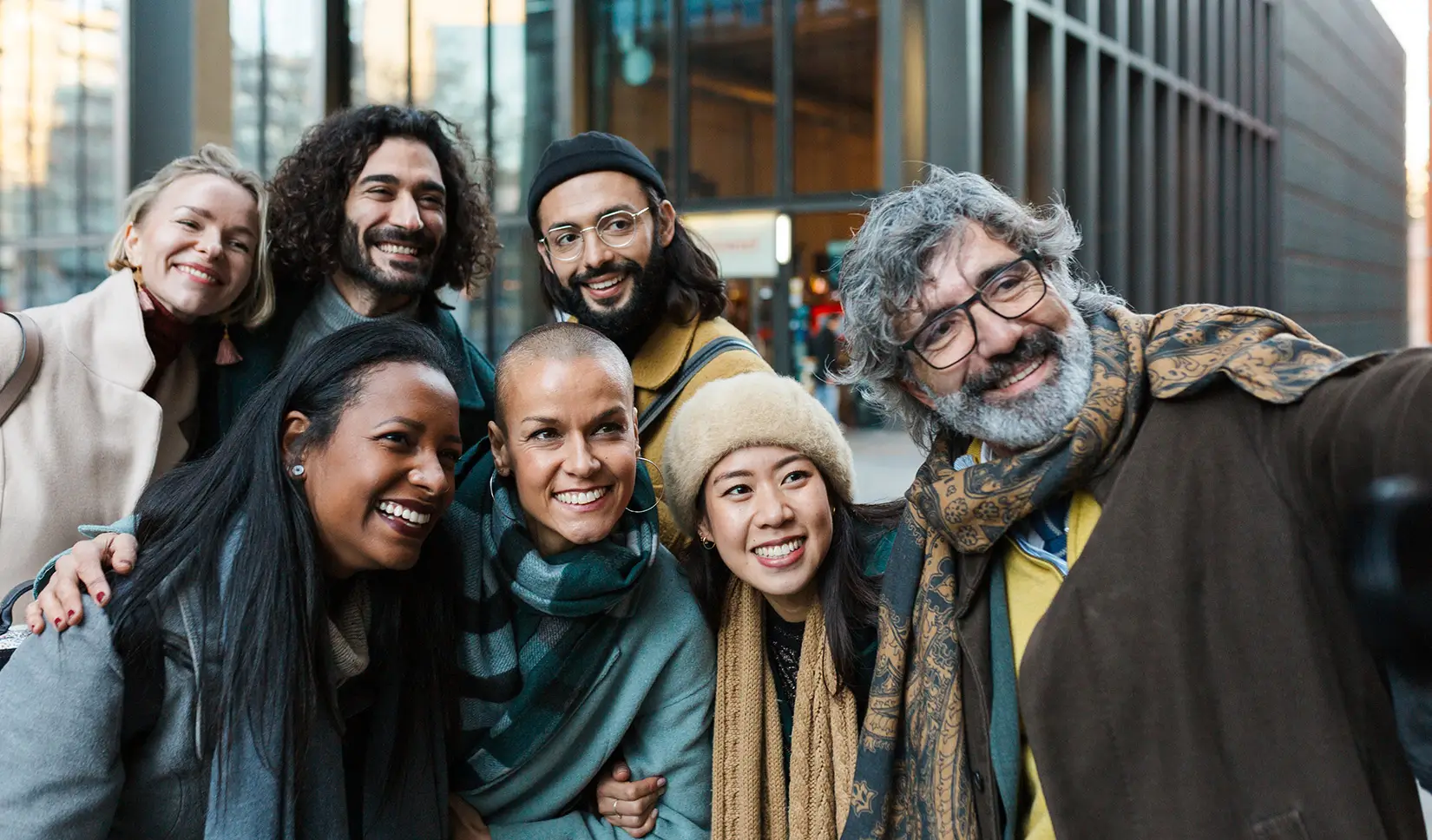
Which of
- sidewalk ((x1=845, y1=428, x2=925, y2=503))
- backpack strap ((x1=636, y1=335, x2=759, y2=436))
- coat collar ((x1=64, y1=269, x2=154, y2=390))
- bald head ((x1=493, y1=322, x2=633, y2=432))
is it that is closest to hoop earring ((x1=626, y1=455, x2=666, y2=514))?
backpack strap ((x1=636, y1=335, x2=759, y2=436))

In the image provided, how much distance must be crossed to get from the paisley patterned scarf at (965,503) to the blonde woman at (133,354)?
1.99 m

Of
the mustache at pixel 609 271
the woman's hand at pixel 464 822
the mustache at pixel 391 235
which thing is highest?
the mustache at pixel 391 235

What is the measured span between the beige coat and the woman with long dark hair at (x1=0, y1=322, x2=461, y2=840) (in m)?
0.71

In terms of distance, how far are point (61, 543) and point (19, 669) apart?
37.6 inches

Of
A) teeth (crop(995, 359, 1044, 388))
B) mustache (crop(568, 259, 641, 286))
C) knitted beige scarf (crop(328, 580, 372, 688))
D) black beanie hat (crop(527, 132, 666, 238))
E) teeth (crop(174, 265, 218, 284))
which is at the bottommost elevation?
knitted beige scarf (crop(328, 580, 372, 688))

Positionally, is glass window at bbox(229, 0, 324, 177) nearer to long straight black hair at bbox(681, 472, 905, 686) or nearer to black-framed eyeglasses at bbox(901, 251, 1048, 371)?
long straight black hair at bbox(681, 472, 905, 686)

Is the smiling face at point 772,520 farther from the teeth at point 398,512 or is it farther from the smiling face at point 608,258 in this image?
the smiling face at point 608,258

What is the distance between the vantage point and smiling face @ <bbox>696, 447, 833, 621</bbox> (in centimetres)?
261

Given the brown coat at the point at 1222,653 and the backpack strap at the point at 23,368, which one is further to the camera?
the backpack strap at the point at 23,368

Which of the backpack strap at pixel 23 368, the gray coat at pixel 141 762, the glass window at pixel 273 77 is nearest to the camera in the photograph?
the gray coat at pixel 141 762

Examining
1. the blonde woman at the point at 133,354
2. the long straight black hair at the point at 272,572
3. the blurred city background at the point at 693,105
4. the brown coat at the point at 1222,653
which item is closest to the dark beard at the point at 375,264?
the blonde woman at the point at 133,354

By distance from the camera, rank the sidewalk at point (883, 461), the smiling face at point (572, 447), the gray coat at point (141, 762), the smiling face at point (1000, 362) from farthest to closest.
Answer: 1. the sidewalk at point (883, 461)
2. the smiling face at point (572, 447)
3. the smiling face at point (1000, 362)
4. the gray coat at point (141, 762)

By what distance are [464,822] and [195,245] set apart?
1.71 metres

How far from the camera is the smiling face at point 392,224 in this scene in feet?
11.3
